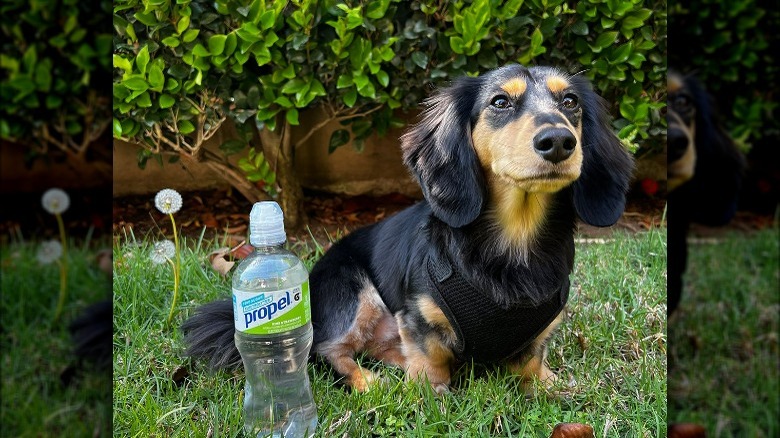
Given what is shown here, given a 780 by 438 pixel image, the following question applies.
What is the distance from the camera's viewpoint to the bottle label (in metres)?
1.32

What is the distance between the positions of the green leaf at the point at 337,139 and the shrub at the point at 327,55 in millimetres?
98

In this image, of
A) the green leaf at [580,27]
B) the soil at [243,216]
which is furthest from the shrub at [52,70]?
the green leaf at [580,27]

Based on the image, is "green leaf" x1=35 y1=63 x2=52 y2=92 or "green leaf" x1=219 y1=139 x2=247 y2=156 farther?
"green leaf" x1=219 y1=139 x2=247 y2=156

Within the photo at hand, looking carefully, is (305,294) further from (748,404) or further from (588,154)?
(748,404)

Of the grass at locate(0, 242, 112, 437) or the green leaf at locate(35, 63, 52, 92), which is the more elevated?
the green leaf at locate(35, 63, 52, 92)

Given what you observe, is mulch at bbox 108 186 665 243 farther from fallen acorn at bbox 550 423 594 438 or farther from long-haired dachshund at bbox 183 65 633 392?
fallen acorn at bbox 550 423 594 438

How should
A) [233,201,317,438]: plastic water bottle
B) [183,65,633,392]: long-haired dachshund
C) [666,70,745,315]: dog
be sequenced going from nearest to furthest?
[666,70,745,315]: dog → [233,201,317,438]: plastic water bottle → [183,65,633,392]: long-haired dachshund

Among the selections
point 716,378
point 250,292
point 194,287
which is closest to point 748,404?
point 716,378

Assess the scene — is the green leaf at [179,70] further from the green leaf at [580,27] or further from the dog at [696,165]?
the dog at [696,165]

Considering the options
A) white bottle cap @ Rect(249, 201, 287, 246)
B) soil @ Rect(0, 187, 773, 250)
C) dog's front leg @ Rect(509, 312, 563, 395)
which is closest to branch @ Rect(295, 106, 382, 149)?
soil @ Rect(0, 187, 773, 250)

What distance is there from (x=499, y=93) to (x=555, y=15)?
336 millimetres

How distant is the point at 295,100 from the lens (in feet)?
5.39

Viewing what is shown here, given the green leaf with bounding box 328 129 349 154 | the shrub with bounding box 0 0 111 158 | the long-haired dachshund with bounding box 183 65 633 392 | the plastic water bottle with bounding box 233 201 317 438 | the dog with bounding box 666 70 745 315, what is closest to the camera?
the shrub with bounding box 0 0 111 158

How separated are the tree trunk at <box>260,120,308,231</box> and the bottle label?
38 cm
